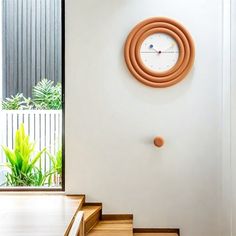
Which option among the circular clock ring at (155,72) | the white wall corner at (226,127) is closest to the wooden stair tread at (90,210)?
the white wall corner at (226,127)

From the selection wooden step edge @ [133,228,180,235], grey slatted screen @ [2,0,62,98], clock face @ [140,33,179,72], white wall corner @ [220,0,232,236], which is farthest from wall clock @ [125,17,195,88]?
wooden step edge @ [133,228,180,235]

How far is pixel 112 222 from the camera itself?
3266 mm

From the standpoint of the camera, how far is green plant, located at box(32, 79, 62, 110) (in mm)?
3410

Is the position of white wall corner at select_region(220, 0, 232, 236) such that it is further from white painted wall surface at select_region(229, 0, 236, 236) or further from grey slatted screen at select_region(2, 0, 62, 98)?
grey slatted screen at select_region(2, 0, 62, 98)

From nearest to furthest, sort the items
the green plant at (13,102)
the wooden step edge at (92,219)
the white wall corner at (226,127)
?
the wooden step edge at (92,219) < the white wall corner at (226,127) < the green plant at (13,102)

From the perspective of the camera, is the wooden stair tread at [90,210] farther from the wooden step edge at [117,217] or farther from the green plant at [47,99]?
the green plant at [47,99]

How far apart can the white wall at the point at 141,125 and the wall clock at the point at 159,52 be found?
0.24ft

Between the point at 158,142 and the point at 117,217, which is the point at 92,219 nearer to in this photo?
the point at 117,217

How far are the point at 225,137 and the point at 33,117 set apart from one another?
1.66 m

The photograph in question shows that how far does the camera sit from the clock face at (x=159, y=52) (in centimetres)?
332

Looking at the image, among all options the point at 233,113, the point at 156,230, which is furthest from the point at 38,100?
the point at 233,113

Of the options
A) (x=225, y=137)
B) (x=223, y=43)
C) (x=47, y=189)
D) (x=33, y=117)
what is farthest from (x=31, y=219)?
(x=223, y=43)

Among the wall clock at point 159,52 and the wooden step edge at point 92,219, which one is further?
the wall clock at point 159,52

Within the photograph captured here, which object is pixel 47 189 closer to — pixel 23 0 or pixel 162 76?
pixel 162 76
